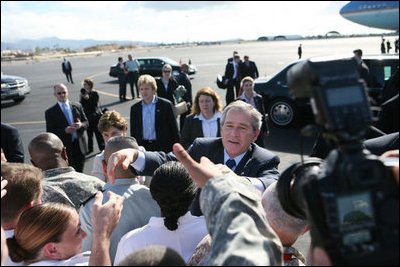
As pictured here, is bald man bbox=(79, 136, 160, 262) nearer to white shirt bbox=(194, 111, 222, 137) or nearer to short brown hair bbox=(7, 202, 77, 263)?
short brown hair bbox=(7, 202, 77, 263)

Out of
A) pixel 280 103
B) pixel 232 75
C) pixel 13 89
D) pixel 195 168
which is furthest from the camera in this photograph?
pixel 13 89

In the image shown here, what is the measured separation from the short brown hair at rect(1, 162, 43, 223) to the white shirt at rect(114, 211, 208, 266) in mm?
598

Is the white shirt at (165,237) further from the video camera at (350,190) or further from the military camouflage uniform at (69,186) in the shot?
the video camera at (350,190)

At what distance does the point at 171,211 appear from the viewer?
1.90 metres

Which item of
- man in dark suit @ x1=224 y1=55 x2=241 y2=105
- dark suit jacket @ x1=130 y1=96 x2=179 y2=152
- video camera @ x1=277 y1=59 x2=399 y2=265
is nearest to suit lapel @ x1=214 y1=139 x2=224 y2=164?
video camera @ x1=277 y1=59 x2=399 y2=265

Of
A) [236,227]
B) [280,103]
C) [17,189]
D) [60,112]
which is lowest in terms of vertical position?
[280,103]

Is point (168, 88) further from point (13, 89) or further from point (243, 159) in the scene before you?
point (13, 89)

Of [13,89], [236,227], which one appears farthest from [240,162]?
[13,89]

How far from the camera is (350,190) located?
3.08ft

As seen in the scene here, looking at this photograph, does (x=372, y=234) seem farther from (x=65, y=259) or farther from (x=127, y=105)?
(x=127, y=105)

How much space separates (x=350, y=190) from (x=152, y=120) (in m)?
4.19

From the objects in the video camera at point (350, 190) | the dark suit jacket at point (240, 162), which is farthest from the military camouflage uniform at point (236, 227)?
the dark suit jacket at point (240, 162)

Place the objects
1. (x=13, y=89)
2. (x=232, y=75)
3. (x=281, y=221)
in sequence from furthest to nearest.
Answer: (x=13, y=89), (x=232, y=75), (x=281, y=221)

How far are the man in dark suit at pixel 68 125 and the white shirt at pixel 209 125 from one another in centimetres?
204
